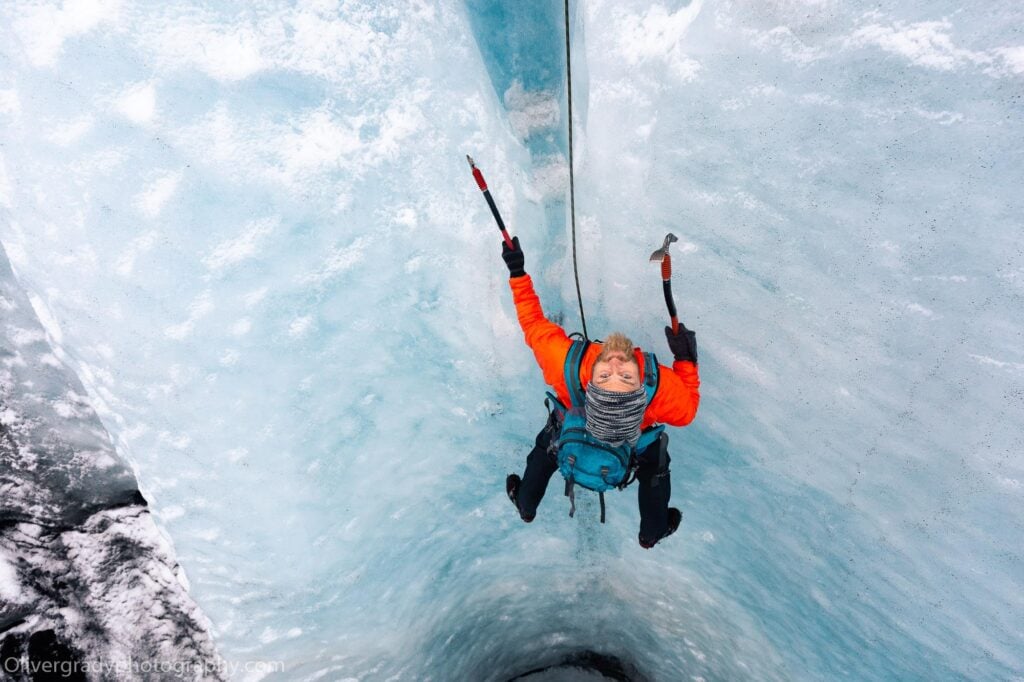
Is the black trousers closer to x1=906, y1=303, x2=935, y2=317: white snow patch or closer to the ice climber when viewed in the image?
the ice climber

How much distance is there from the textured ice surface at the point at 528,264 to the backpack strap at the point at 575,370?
0.59 m

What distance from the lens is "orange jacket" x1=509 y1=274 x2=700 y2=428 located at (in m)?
2.25

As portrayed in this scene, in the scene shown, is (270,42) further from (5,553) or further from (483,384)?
(5,553)

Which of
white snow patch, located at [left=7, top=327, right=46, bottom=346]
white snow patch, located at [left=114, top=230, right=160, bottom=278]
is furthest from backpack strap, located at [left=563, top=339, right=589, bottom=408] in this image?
white snow patch, located at [left=7, top=327, right=46, bottom=346]

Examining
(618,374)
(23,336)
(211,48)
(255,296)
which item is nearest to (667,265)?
(618,374)

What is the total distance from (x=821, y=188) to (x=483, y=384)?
182 centimetres

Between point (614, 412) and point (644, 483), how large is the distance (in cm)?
77

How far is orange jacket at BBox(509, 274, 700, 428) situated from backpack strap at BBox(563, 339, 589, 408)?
0.02 meters

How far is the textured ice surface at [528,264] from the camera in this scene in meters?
1.98

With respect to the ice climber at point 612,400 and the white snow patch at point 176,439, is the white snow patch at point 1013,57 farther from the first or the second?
the white snow patch at point 176,439

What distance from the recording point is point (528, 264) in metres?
2.77

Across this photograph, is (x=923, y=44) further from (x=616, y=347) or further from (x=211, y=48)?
(x=211, y=48)

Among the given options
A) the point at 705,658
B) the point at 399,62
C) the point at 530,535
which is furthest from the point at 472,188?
the point at 705,658

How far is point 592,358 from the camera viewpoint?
2.24 metres
